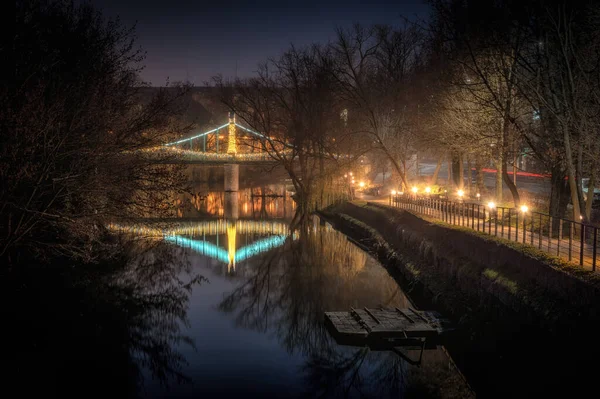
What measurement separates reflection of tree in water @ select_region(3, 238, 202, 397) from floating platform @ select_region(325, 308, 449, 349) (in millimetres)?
3177

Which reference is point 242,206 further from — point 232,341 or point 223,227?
point 232,341

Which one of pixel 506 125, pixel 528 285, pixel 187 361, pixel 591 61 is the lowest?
pixel 187 361

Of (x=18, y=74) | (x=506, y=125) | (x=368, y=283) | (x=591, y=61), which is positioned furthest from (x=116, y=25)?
(x=591, y=61)

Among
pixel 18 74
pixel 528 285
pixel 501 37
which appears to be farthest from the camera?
pixel 501 37

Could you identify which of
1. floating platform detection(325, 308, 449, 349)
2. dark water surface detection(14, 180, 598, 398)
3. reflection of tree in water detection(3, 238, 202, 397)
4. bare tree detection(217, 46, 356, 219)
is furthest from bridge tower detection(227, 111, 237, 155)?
floating platform detection(325, 308, 449, 349)

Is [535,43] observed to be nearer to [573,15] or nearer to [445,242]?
[573,15]

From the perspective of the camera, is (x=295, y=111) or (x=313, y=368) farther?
(x=295, y=111)

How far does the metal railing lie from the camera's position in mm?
11891

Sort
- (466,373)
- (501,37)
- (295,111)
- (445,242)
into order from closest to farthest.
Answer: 1. (466,373)
2. (445,242)
3. (501,37)
4. (295,111)

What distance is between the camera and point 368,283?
18.6 m

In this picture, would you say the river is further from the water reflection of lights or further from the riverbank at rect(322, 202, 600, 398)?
the water reflection of lights

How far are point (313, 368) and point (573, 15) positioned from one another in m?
9.82

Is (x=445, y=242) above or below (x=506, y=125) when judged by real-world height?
below

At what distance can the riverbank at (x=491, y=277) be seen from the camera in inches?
388
